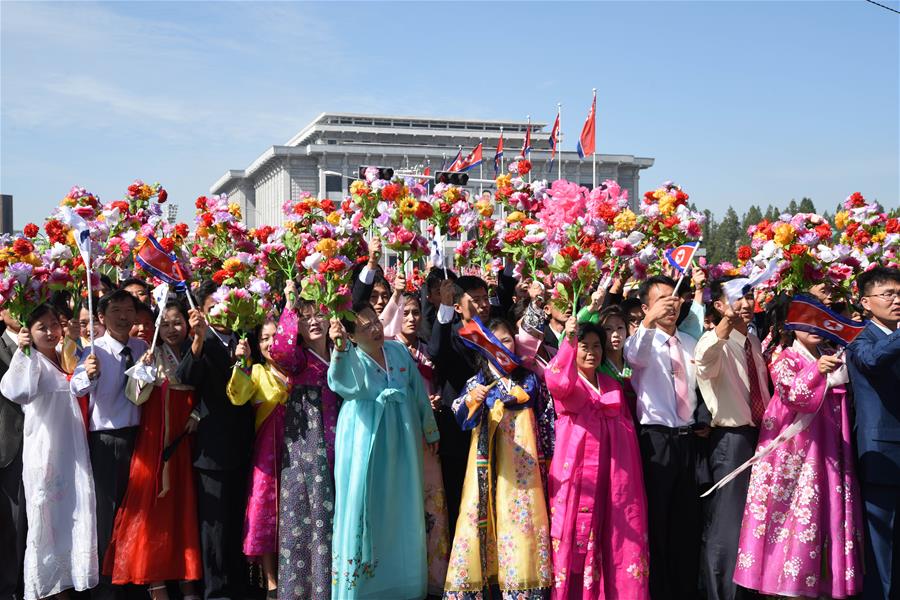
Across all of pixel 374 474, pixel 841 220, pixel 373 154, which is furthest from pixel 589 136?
pixel 373 154

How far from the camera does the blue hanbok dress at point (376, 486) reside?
6.00 metres

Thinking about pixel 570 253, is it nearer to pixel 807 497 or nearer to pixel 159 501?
pixel 807 497

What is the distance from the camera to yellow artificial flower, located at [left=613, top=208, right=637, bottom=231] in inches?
260

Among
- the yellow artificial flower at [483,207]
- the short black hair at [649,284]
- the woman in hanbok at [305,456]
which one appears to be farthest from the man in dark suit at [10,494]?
the short black hair at [649,284]

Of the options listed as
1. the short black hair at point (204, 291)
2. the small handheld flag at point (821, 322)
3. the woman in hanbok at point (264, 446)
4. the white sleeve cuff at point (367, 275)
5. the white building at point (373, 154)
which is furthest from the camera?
the white building at point (373, 154)

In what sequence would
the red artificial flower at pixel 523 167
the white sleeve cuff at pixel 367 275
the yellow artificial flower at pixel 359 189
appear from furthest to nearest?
1. the red artificial flower at pixel 523 167
2. the white sleeve cuff at pixel 367 275
3. the yellow artificial flower at pixel 359 189

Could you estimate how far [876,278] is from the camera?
5941 millimetres

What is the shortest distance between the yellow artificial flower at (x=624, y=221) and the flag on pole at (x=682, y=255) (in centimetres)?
37

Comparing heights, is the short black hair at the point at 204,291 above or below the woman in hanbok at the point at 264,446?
above

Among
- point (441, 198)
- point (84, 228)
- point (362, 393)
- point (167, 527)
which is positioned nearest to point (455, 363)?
point (362, 393)

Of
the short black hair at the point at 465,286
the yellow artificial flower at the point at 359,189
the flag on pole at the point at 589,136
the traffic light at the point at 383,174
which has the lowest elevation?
the short black hair at the point at 465,286

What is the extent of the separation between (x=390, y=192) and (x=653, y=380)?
7.31 ft

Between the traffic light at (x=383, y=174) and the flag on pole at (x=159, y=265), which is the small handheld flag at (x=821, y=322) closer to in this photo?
the traffic light at (x=383, y=174)

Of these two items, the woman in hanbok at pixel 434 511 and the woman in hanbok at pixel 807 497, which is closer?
the woman in hanbok at pixel 807 497
